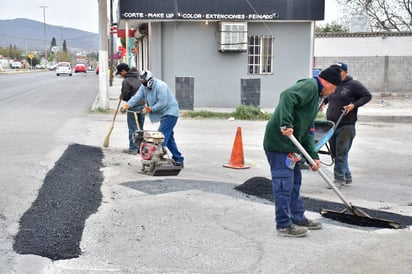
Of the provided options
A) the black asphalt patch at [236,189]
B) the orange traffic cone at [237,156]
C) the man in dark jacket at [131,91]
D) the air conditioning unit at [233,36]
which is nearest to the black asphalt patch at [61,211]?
the black asphalt patch at [236,189]

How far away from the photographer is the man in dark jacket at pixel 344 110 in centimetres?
840

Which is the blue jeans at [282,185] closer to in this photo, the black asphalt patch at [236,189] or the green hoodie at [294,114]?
the green hoodie at [294,114]

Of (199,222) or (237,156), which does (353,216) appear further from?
(237,156)

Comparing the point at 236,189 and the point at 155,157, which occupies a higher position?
the point at 155,157

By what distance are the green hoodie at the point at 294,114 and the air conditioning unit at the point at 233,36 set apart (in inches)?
608

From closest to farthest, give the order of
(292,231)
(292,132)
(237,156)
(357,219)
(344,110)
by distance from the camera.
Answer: (292,132) → (292,231) → (357,219) → (344,110) → (237,156)

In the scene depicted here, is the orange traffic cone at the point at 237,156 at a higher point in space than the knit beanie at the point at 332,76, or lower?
lower

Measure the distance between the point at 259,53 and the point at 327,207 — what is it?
1511cm

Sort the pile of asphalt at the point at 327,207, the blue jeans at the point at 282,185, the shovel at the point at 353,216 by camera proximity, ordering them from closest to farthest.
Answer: the blue jeans at the point at 282,185
the shovel at the point at 353,216
the pile of asphalt at the point at 327,207

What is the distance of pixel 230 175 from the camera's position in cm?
928

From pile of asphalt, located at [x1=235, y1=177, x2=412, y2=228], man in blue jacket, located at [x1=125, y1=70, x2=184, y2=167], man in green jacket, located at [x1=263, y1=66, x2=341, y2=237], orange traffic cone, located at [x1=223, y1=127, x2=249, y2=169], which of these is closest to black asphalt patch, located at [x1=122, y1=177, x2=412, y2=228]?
pile of asphalt, located at [x1=235, y1=177, x2=412, y2=228]

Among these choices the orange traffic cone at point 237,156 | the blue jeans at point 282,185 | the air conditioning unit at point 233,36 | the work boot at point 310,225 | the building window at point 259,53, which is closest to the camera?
the blue jeans at point 282,185

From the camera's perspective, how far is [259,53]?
71.4ft

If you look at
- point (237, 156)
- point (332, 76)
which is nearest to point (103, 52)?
point (237, 156)
